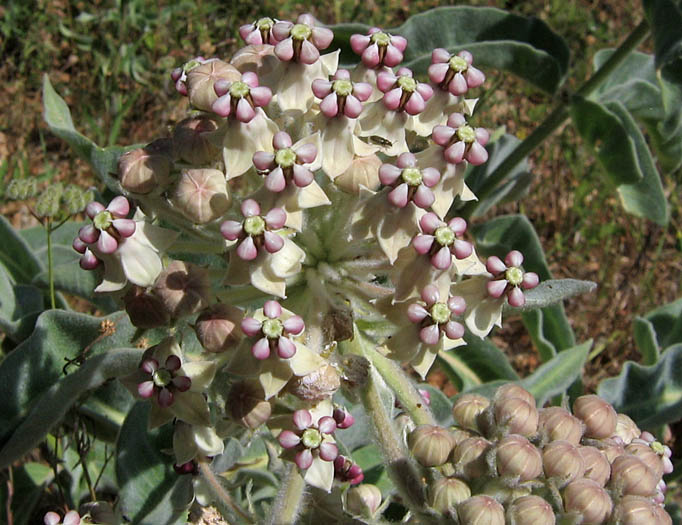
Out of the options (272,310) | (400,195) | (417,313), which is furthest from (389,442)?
(400,195)

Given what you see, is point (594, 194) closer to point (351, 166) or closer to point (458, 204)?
point (458, 204)

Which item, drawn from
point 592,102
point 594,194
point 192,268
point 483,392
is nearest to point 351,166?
point 192,268

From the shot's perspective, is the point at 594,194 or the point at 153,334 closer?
the point at 153,334

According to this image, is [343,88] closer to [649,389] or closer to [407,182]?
[407,182]

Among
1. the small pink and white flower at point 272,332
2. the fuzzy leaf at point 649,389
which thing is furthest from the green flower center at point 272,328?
the fuzzy leaf at point 649,389

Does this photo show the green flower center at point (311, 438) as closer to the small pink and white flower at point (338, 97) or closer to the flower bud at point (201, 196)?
the flower bud at point (201, 196)

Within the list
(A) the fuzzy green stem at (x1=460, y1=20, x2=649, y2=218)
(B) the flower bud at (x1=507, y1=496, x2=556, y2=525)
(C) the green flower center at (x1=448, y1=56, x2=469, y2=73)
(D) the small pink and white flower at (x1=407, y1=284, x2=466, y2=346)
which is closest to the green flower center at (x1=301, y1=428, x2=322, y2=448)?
(D) the small pink and white flower at (x1=407, y1=284, x2=466, y2=346)

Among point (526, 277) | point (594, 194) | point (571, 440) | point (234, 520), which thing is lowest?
point (594, 194)
